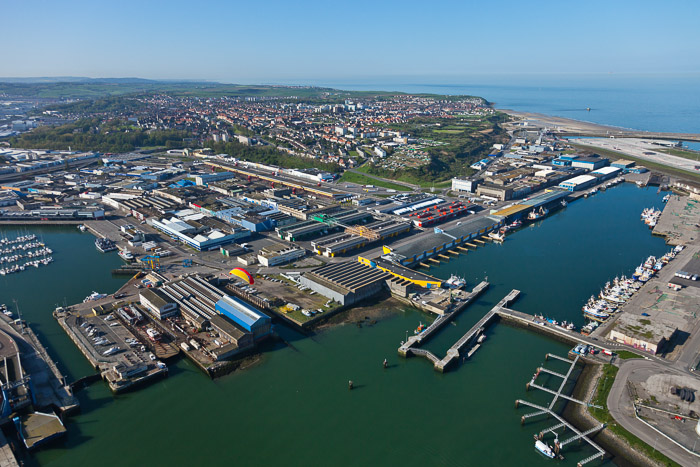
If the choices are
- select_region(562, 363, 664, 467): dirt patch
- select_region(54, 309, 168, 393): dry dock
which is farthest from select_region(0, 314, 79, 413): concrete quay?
select_region(562, 363, 664, 467): dirt patch

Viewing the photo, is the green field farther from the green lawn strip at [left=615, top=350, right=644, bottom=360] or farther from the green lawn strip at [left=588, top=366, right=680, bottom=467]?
the green lawn strip at [left=588, top=366, right=680, bottom=467]

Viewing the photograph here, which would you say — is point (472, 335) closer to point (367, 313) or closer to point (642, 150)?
point (367, 313)

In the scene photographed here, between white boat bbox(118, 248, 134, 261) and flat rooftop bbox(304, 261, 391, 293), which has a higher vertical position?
flat rooftop bbox(304, 261, 391, 293)

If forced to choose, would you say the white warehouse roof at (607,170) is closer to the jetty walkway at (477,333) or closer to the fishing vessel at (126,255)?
the jetty walkway at (477,333)

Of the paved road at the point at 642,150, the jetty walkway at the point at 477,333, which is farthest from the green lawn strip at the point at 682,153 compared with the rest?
the jetty walkway at the point at 477,333

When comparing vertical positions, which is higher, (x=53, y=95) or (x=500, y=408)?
(x=53, y=95)

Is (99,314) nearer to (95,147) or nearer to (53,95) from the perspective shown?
(95,147)

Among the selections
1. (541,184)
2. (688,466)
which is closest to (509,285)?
(688,466)
